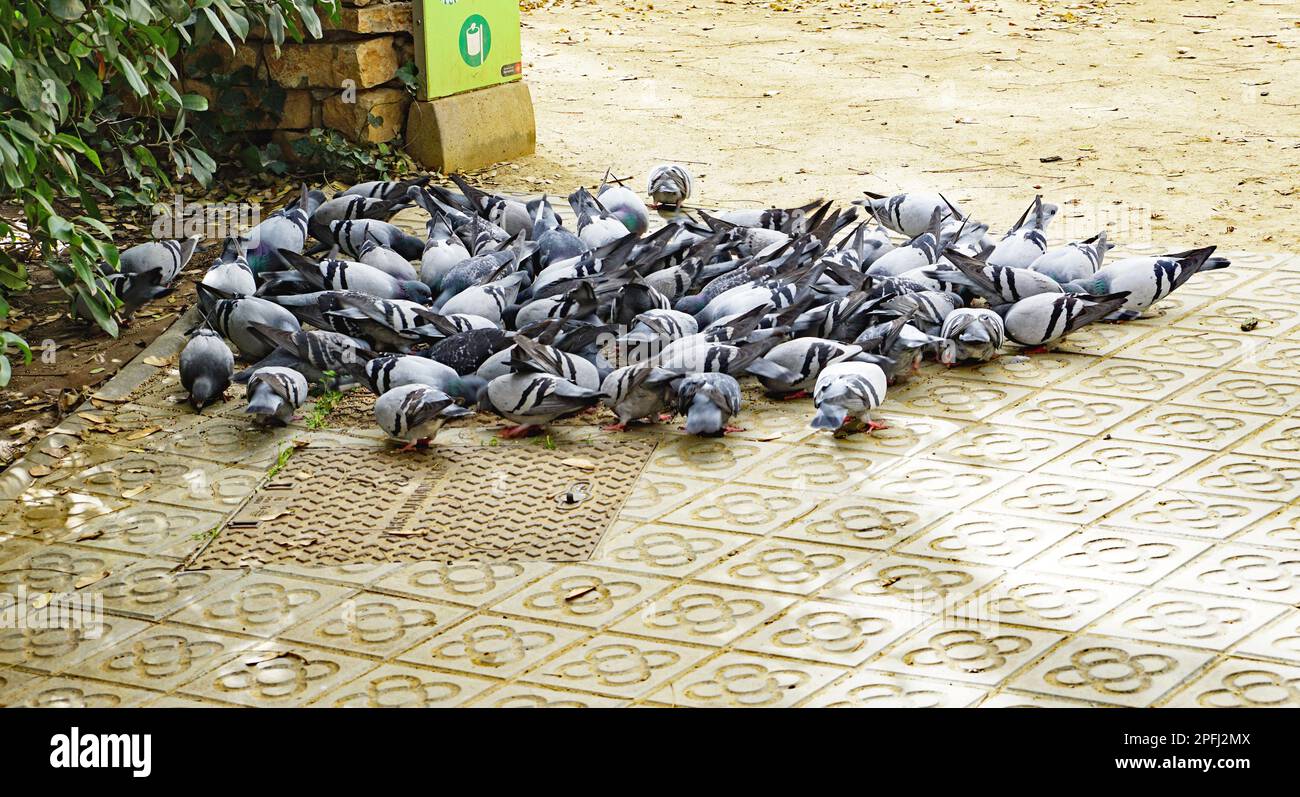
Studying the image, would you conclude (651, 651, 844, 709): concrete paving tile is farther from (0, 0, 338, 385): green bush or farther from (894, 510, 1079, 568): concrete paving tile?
(0, 0, 338, 385): green bush

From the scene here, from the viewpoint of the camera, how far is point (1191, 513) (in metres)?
3.88

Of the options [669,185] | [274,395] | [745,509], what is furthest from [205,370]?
[669,185]

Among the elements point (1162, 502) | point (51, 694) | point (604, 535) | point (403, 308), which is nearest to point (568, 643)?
point (604, 535)

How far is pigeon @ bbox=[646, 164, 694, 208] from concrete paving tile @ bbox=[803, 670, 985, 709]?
157 inches

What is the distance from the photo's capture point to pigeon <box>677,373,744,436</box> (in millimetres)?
4395

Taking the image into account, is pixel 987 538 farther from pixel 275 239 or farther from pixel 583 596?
pixel 275 239

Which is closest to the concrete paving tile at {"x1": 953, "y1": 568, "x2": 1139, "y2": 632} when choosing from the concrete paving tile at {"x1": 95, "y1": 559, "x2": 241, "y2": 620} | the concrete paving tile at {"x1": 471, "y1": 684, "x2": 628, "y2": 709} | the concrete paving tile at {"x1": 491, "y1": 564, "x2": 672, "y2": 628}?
the concrete paving tile at {"x1": 491, "y1": 564, "x2": 672, "y2": 628}

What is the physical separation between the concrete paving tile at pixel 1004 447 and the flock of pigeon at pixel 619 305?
278mm

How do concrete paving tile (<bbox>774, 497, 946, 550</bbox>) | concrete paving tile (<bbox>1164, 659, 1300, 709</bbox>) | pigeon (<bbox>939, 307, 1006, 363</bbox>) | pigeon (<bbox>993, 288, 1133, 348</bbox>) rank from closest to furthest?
concrete paving tile (<bbox>1164, 659, 1300, 709</bbox>) < concrete paving tile (<bbox>774, 497, 946, 550</bbox>) < pigeon (<bbox>939, 307, 1006, 363</bbox>) < pigeon (<bbox>993, 288, 1133, 348</bbox>)

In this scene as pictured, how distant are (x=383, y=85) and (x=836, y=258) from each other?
9.78 ft

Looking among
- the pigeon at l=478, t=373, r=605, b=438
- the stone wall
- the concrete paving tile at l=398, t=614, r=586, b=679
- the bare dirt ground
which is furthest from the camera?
the stone wall

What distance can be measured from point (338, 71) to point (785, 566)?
4618 millimetres

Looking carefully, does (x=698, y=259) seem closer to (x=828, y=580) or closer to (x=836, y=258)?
(x=836, y=258)

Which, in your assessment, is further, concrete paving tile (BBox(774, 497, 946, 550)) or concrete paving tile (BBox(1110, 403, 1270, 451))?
concrete paving tile (BBox(1110, 403, 1270, 451))
